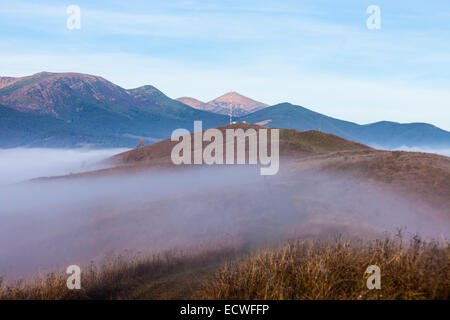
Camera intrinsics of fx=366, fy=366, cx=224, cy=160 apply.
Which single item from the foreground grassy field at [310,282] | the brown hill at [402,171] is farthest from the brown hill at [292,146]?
the foreground grassy field at [310,282]

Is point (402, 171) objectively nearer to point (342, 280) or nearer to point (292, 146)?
point (342, 280)

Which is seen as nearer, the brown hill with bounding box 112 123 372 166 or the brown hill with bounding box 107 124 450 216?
→ the brown hill with bounding box 107 124 450 216

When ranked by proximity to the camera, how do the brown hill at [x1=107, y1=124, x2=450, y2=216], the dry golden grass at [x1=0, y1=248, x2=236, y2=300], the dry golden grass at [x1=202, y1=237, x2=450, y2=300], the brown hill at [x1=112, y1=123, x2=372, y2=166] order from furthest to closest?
the brown hill at [x1=112, y1=123, x2=372, y2=166] → the brown hill at [x1=107, y1=124, x2=450, y2=216] → the dry golden grass at [x1=0, y1=248, x2=236, y2=300] → the dry golden grass at [x1=202, y1=237, x2=450, y2=300]

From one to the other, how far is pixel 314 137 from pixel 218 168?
82.2 feet

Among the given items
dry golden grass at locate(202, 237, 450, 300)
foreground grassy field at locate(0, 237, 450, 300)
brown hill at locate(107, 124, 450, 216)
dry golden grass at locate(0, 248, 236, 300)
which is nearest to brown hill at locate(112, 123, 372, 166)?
brown hill at locate(107, 124, 450, 216)

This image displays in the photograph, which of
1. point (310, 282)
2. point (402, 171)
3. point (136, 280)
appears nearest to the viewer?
point (310, 282)

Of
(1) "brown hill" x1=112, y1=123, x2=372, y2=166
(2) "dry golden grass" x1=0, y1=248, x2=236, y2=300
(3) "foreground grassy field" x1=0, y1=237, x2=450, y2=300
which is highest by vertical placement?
(1) "brown hill" x1=112, y1=123, x2=372, y2=166

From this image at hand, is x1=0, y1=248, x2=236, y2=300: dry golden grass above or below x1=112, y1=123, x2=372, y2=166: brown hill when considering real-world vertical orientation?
below

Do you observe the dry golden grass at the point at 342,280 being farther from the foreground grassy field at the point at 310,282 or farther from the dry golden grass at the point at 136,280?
the dry golden grass at the point at 136,280

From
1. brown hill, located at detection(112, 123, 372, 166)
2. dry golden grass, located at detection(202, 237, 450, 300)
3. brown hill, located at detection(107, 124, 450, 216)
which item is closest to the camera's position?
dry golden grass, located at detection(202, 237, 450, 300)

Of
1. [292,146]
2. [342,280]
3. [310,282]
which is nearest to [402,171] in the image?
[342,280]

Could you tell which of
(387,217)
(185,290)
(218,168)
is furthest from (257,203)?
(218,168)

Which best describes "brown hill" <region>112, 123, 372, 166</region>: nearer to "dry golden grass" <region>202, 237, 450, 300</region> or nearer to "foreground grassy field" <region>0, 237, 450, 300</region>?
"foreground grassy field" <region>0, 237, 450, 300</region>

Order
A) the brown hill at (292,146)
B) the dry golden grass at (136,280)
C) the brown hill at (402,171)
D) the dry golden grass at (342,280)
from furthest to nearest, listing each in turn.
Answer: the brown hill at (292,146)
the brown hill at (402,171)
the dry golden grass at (136,280)
the dry golden grass at (342,280)
